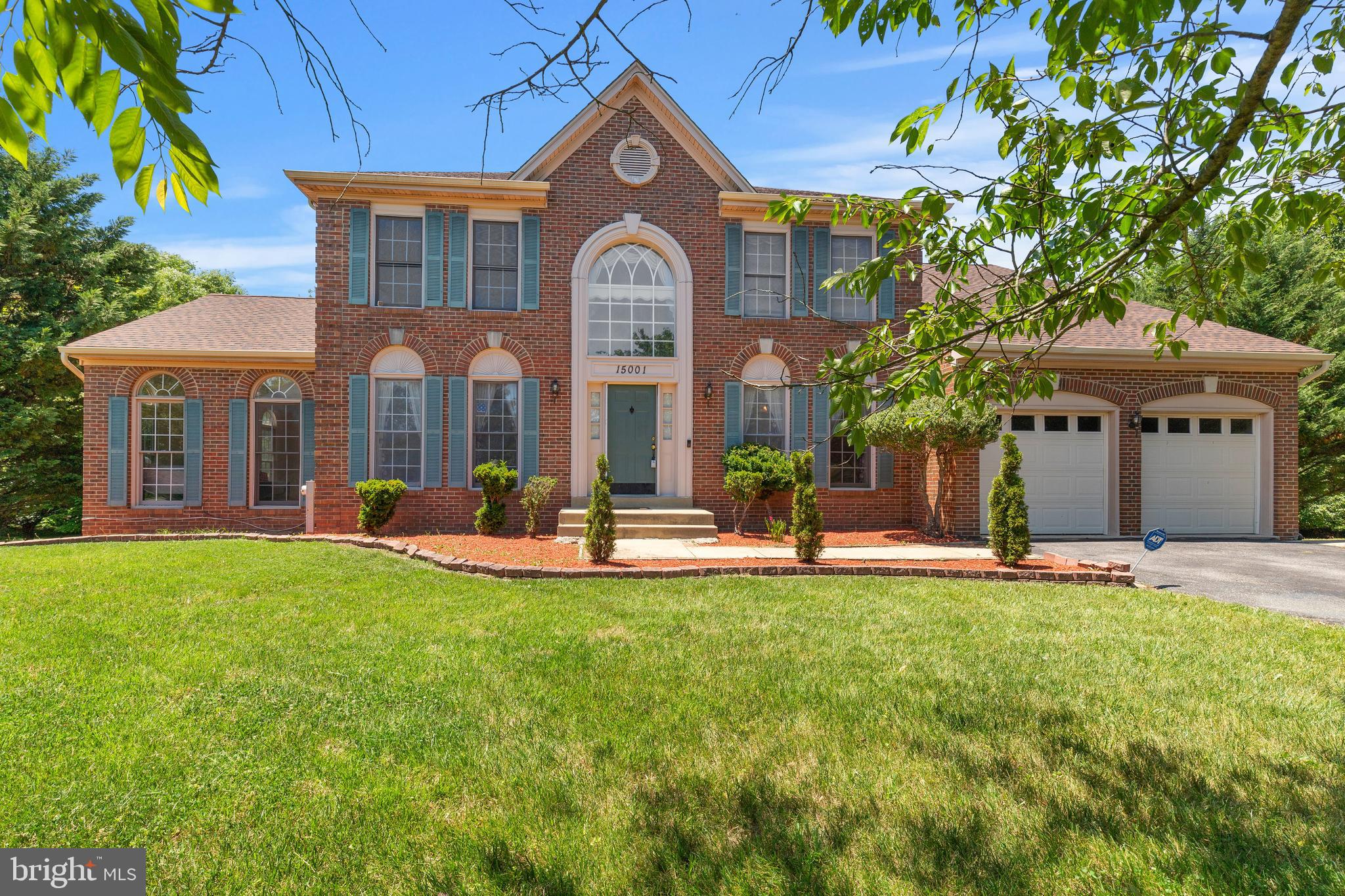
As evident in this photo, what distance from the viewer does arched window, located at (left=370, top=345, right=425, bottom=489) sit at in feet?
40.1

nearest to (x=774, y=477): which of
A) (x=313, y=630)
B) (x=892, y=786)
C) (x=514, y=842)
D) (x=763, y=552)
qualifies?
(x=763, y=552)

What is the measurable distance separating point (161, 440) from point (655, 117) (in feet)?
38.1

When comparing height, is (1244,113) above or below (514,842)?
above

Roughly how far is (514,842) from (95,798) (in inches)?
72.2

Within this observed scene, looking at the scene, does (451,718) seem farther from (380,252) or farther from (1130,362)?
(1130,362)

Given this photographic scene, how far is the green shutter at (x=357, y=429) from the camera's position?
12016 millimetres

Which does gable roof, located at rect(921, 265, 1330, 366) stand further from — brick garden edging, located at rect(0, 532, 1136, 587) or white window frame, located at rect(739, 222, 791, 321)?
brick garden edging, located at rect(0, 532, 1136, 587)

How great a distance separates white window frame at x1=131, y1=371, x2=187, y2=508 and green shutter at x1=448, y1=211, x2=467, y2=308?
5.80 metres

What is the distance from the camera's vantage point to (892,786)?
117 inches

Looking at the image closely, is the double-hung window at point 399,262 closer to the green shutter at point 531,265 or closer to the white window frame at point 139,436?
the green shutter at point 531,265

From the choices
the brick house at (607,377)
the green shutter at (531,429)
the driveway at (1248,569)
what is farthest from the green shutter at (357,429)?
the driveway at (1248,569)

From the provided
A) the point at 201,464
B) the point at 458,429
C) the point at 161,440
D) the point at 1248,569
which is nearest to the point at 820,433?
the point at 1248,569

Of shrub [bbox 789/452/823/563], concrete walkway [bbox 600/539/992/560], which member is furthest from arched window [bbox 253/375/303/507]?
shrub [bbox 789/452/823/563]

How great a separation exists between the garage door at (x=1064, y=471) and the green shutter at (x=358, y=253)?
486 inches
